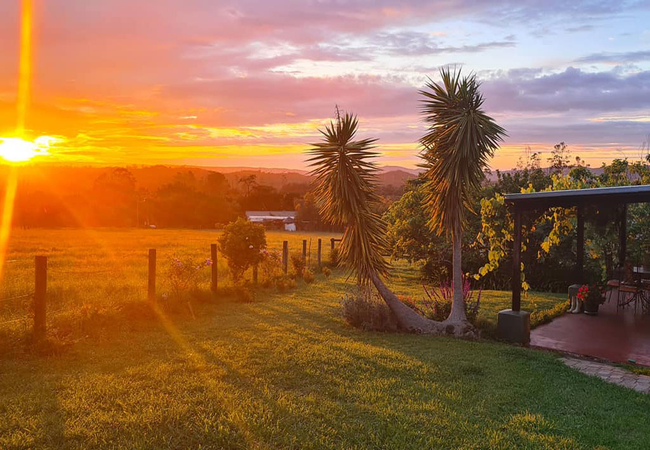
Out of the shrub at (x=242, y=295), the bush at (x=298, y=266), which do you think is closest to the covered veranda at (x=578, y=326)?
the shrub at (x=242, y=295)

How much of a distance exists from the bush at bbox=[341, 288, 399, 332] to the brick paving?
2.94 m

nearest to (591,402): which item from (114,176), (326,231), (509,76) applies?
(509,76)

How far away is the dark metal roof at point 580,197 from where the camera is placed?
7.35 metres

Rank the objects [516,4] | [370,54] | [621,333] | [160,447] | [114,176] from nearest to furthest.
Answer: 1. [160,447]
2. [621,333]
3. [516,4]
4. [370,54]
5. [114,176]

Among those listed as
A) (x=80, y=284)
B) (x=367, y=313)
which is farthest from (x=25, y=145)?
(x=367, y=313)

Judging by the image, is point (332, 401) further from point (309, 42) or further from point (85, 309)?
point (309, 42)

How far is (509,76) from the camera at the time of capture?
1401 centimetres

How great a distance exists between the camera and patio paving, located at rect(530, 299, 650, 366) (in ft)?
24.7

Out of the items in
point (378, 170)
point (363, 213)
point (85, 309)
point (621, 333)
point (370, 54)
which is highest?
point (370, 54)

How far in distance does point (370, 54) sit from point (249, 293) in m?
6.69

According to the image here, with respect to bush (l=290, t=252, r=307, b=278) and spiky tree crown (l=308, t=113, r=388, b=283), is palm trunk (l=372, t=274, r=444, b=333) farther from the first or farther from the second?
bush (l=290, t=252, r=307, b=278)

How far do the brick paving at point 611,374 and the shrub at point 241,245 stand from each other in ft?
27.5

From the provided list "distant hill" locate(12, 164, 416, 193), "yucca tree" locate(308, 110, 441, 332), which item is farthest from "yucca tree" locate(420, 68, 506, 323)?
"distant hill" locate(12, 164, 416, 193)

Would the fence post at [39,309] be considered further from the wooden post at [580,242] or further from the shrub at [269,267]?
the wooden post at [580,242]
